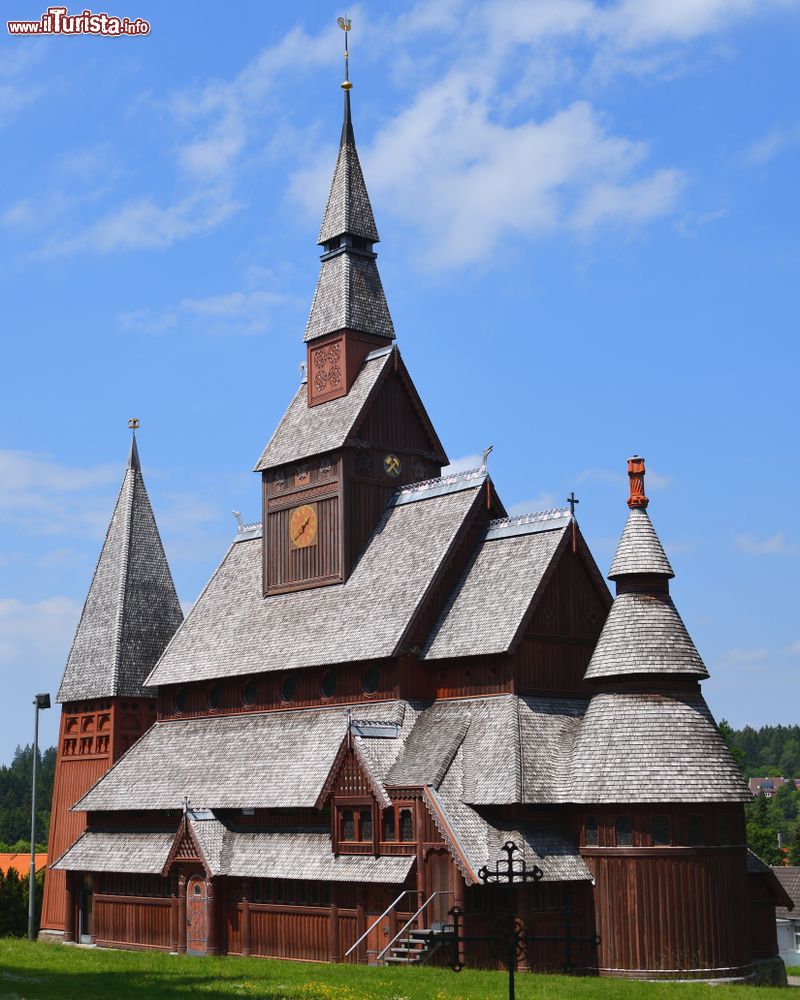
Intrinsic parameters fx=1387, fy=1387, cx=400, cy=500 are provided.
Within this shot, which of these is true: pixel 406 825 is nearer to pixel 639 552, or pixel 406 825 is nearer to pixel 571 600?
pixel 571 600

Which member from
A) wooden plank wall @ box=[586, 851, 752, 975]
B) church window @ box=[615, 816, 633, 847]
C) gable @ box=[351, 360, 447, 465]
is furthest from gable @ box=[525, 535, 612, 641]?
gable @ box=[351, 360, 447, 465]

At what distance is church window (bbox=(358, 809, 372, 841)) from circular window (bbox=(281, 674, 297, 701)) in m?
7.94

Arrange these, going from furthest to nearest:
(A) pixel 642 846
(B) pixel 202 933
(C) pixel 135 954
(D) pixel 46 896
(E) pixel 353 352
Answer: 1. (D) pixel 46 896
2. (E) pixel 353 352
3. (B) pixel 202 933
4. (C) pixel 135 954
5. (A) pixel 642 846

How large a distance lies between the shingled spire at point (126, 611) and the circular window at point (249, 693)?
26.2 ft

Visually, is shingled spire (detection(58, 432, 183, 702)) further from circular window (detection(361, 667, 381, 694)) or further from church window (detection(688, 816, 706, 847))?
church window (detection(688, 816, 706, 847))

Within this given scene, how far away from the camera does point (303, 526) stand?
49.8m

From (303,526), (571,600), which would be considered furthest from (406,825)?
(303,526)

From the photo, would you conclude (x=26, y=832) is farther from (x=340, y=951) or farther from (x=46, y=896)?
(x=340, y=951)

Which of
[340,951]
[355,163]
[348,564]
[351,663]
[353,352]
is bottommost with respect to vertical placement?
[340,951]

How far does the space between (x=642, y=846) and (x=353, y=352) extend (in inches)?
864

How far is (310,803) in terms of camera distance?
4106 cm

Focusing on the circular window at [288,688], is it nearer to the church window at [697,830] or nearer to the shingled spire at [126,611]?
the shingled spire at [126,611]

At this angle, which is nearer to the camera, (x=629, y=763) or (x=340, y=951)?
(x=629, y=763)

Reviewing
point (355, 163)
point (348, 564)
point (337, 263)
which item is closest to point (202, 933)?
point (348, 564)
